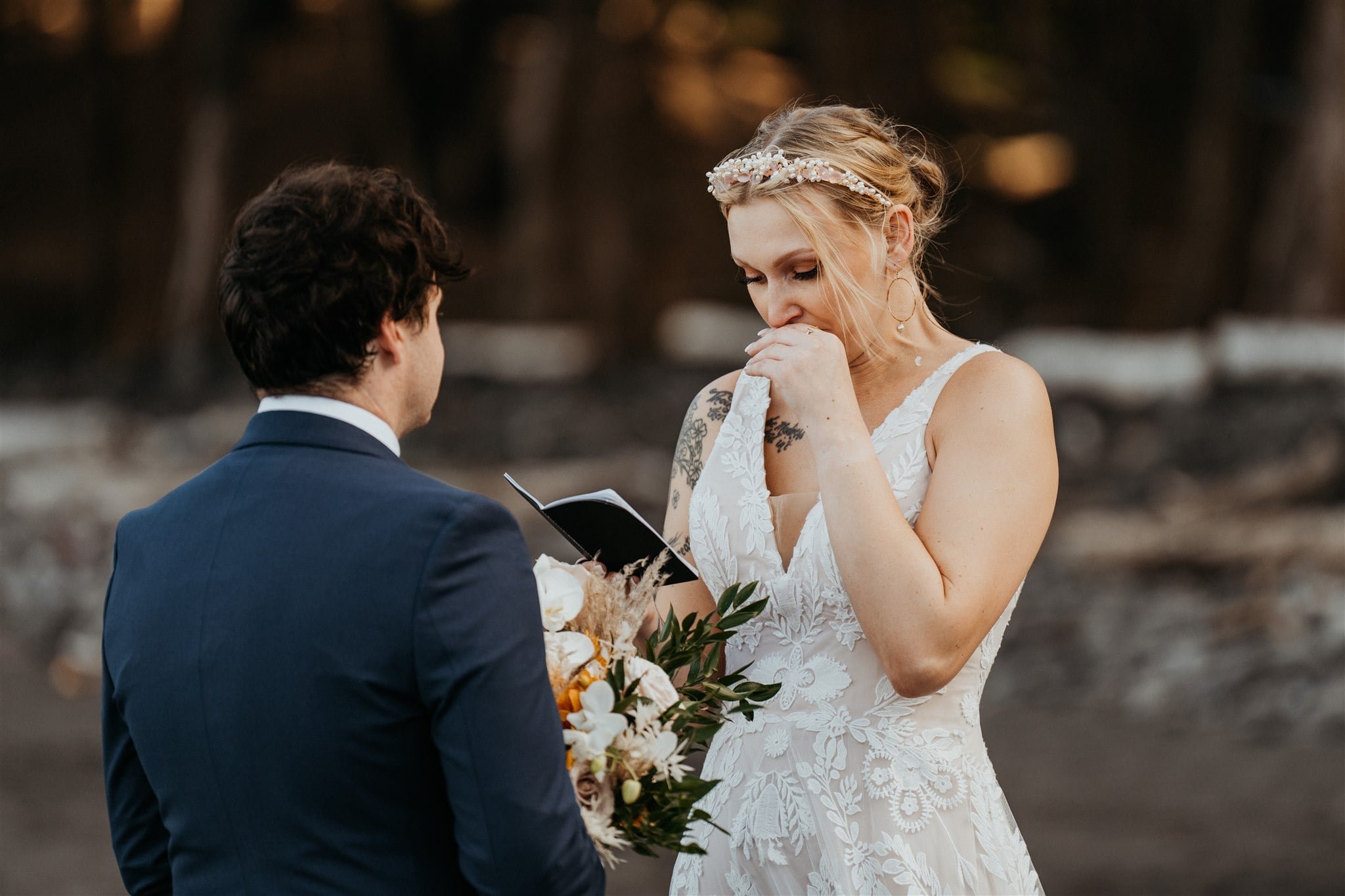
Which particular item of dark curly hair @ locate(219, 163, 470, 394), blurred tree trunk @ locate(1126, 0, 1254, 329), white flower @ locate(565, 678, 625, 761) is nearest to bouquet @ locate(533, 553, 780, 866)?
white flower @ locate(565, 678, 625, 761)

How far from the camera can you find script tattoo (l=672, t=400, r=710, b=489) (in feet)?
7.29

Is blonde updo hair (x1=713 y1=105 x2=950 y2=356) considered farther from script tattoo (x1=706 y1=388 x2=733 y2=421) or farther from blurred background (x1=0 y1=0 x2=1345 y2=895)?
blurred background (x1=0 y1=0 x2=1345 y2=895)

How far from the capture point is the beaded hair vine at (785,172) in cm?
199

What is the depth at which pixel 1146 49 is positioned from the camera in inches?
382

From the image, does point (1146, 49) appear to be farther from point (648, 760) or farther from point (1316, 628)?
point (648, 760)

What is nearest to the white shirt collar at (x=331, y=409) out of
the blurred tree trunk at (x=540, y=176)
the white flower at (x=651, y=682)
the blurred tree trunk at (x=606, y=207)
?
the white flower at (x=651, y=682)

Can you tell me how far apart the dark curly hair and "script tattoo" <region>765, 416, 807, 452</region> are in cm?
86

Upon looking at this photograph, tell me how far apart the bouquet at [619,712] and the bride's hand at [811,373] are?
0.35 m

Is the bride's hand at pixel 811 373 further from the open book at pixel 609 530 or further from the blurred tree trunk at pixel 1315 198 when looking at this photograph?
the blurred tree trunk at pixel 1315 198

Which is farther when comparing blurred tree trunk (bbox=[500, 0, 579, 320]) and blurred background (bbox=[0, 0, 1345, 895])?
blurred tree trunk (bbox=[500, 0, 579, 320])

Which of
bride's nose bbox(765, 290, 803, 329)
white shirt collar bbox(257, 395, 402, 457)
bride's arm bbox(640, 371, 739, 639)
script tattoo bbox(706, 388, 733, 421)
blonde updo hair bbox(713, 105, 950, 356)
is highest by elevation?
blonde updo hair bbox(713, 105, 950, 356)

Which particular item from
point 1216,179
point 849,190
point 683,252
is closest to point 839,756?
point 849,190

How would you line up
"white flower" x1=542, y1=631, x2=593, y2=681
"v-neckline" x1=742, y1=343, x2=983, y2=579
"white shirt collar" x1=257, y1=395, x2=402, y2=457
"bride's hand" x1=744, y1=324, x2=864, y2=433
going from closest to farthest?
"white shirt collar" x1=257, y1=395, x2=402, y2=457 < "white flower" x1=542, y1=631, x2=593, y2=681 < "bride's hand" x1=744, y1=324, x2=864, y2=433 < "v-neckline" x1=742, y1=343, x2=983, y2=579

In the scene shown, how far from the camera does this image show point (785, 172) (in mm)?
1989
